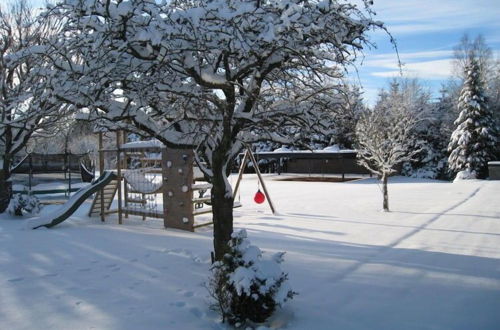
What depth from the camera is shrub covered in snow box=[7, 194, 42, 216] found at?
1256cm

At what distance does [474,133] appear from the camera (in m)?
29.7

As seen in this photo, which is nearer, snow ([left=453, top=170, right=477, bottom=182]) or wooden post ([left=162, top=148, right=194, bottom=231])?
wooden post ([left=162, top=148, right=194, bottom=231])

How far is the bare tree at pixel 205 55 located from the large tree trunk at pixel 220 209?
2 cm

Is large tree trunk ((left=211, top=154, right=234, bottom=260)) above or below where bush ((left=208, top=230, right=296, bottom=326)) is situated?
above

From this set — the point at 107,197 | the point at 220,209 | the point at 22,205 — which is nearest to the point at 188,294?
the point at 220,209

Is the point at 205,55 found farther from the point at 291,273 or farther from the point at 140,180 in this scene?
the point at 140,180

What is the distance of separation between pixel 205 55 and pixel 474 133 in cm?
2988

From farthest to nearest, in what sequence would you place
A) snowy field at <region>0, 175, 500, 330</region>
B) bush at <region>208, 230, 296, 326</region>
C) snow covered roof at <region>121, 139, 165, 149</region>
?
snow covered roof at <region>121, 139, 165, 149</region> → snowy field at <region>0, 175, 500, 330</region> → bush at <region>208, 230, 296, 326</region>

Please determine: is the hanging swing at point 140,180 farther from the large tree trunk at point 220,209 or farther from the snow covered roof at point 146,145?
the large tree trunk at point 220,209

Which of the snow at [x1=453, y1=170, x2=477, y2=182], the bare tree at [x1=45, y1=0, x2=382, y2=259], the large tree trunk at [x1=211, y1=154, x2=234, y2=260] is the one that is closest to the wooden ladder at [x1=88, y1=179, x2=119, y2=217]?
the bare tree at [x1=45, y1=0, x2=382, y2=259]

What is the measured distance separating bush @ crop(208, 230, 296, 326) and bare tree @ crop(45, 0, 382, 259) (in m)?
1.47

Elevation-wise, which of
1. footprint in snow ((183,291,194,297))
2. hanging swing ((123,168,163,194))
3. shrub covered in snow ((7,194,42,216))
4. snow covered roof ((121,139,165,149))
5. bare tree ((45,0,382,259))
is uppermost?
bare tree ((45,0,382,259))

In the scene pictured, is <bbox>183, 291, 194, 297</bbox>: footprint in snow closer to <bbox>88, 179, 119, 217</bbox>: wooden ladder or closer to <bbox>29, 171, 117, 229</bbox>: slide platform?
<bbox>29, 171, 117, 229</bbox>: slide platform

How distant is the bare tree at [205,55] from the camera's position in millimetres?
4656
